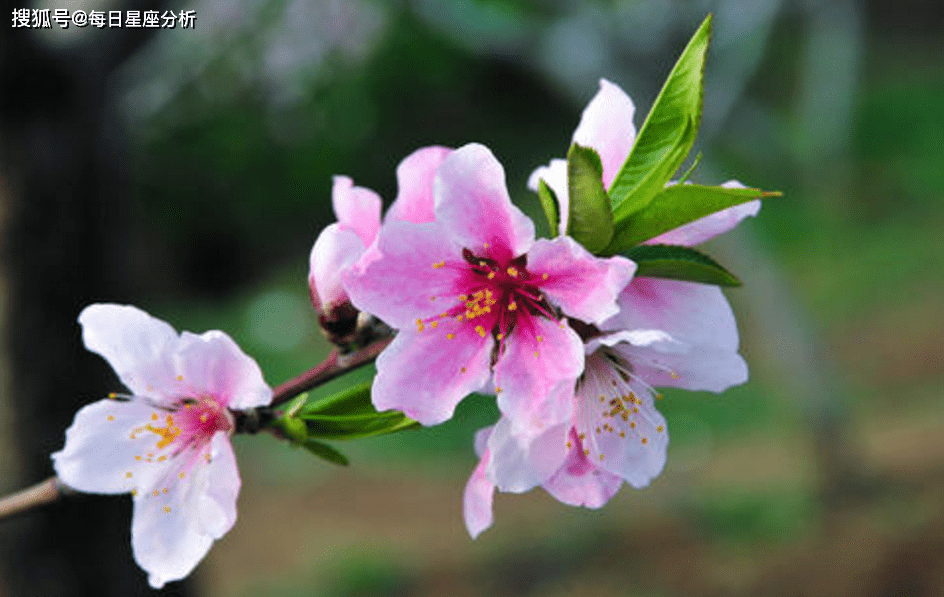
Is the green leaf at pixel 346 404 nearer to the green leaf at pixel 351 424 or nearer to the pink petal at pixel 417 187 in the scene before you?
the green leaf at pixel 351 424

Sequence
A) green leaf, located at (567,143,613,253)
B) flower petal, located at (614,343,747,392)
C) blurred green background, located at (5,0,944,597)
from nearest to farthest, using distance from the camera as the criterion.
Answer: green leaf, located at (567,143,613,253) < flower petal, located at (614,343,747,392) < blurred green background, located at (5,0,944,597)

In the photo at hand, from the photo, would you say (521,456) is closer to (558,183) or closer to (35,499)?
(558,183)

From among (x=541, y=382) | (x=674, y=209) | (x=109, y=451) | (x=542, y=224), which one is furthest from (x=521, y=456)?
(x=542, y=224)

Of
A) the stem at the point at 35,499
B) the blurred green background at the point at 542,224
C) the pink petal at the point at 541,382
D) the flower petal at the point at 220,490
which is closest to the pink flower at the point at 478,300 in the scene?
the pink petal at the point at 541,382

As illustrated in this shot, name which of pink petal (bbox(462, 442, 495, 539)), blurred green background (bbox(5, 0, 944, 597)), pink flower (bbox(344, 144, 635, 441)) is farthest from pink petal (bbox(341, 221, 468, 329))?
blurred green background (bbox(5, 0, 944, 597))

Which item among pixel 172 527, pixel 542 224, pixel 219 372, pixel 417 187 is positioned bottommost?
pixel 542 224

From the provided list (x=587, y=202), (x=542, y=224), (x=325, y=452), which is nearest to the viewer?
(x=587, y=202)

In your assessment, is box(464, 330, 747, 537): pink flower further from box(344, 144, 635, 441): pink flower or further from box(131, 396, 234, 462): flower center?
box(131, 396, 234, 462): flower center
